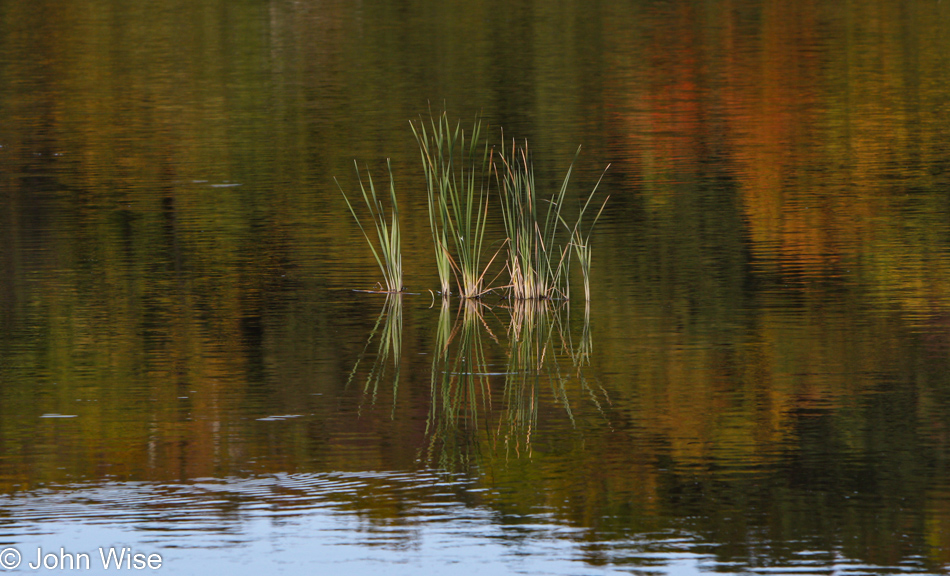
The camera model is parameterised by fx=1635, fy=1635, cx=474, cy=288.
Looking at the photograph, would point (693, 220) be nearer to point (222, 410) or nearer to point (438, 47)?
point (222, 410)

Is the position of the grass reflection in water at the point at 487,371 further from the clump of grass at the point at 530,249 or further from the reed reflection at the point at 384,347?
the clump of grass at the point at 530,249

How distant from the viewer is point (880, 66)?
81.9 feet

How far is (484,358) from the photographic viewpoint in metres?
8.21

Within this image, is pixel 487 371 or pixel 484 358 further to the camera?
pixel 484 358

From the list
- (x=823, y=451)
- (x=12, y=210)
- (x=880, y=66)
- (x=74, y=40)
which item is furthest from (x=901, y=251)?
(x=74, y=40)

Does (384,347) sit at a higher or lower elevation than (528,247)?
lower

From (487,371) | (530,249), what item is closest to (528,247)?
(530,249)

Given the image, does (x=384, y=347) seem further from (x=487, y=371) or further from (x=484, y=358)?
(x=487, y=371)

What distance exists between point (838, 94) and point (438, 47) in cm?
1016

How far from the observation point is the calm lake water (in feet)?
18.0

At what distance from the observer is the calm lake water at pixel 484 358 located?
5.48m

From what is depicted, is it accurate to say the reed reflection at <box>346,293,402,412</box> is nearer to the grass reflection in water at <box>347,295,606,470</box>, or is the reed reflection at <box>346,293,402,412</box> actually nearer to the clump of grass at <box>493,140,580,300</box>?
the grass reflection in water at <box>347,295,606,470</box>

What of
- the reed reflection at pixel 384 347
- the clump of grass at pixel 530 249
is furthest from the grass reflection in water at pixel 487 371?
the clump of grass at pixel 530 249

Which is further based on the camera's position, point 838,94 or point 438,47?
point 438,47
